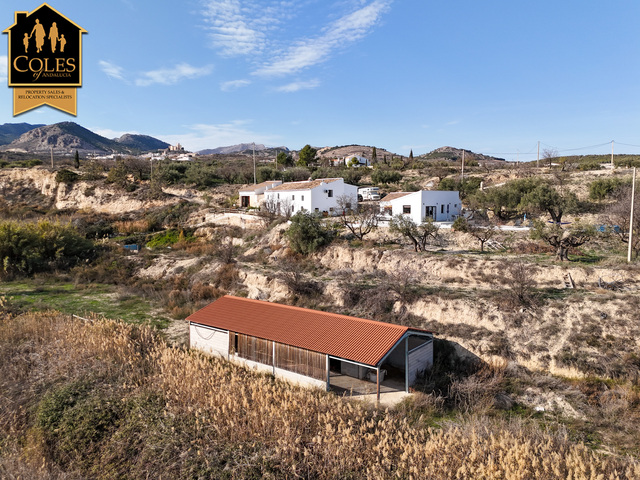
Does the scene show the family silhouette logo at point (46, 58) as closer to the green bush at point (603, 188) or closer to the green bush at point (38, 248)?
the green bush at point (38, 248)

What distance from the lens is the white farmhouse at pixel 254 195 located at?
4947 centimetres

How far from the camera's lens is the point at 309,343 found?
15.7 m

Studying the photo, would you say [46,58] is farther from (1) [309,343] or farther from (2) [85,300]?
(1) [309,343]

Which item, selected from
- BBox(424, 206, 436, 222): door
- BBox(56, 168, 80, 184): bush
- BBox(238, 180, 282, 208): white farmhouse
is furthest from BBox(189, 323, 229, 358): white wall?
BBox(56, 168, 80, 184): bush

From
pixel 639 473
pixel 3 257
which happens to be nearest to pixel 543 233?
pixel 639 473

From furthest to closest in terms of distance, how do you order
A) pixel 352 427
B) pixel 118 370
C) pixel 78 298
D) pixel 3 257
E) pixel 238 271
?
pixel 3 257 < pixel 238 271 < pixel 78 298 < pixel 118 370 < pixel 352 427

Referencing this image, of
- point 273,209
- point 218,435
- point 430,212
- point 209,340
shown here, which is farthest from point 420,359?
point 273,209

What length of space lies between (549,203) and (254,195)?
3362cm

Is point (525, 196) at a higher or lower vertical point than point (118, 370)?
higher

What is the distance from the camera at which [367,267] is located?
28.1 metres

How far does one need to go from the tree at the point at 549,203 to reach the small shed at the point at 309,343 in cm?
2629

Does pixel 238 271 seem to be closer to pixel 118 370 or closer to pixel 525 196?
pixel 118 370

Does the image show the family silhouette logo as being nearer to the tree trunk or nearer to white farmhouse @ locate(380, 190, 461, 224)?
white farmhouse @ locate(380, 190, 461, 224)

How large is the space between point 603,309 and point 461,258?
345 inches
